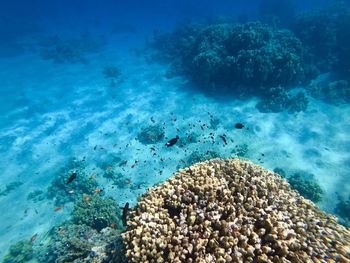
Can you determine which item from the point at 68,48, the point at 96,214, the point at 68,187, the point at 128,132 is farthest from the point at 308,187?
the point at 68,48

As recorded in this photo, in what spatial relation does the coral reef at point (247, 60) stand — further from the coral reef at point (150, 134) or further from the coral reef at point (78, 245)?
the coral reef at point (78, 245)

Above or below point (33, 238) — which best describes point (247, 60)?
above

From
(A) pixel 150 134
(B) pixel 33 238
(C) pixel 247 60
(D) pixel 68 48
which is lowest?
(B) pixel 33 238

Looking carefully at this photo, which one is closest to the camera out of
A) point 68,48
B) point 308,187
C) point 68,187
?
point 308,187

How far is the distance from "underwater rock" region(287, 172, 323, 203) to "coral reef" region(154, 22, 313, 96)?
30.7ft

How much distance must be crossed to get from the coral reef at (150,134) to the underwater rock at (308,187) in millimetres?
8129

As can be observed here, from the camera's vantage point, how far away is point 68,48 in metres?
39.6

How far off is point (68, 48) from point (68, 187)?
32.5m

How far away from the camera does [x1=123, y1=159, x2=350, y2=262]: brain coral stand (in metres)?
4.12

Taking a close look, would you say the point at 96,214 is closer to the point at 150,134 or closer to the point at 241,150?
the point at 150,134

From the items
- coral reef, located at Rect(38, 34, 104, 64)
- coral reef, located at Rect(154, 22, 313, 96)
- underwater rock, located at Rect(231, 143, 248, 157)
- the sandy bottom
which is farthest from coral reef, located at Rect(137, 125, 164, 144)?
coral reef, located at Rect(38, 34, 104, 64)

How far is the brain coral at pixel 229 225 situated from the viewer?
4117 millimetres

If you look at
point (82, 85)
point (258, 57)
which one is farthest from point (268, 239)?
point (82, 85)

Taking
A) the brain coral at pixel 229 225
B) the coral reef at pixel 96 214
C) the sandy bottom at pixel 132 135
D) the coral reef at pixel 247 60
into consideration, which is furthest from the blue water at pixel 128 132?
the brain coral at pixel 229 225
